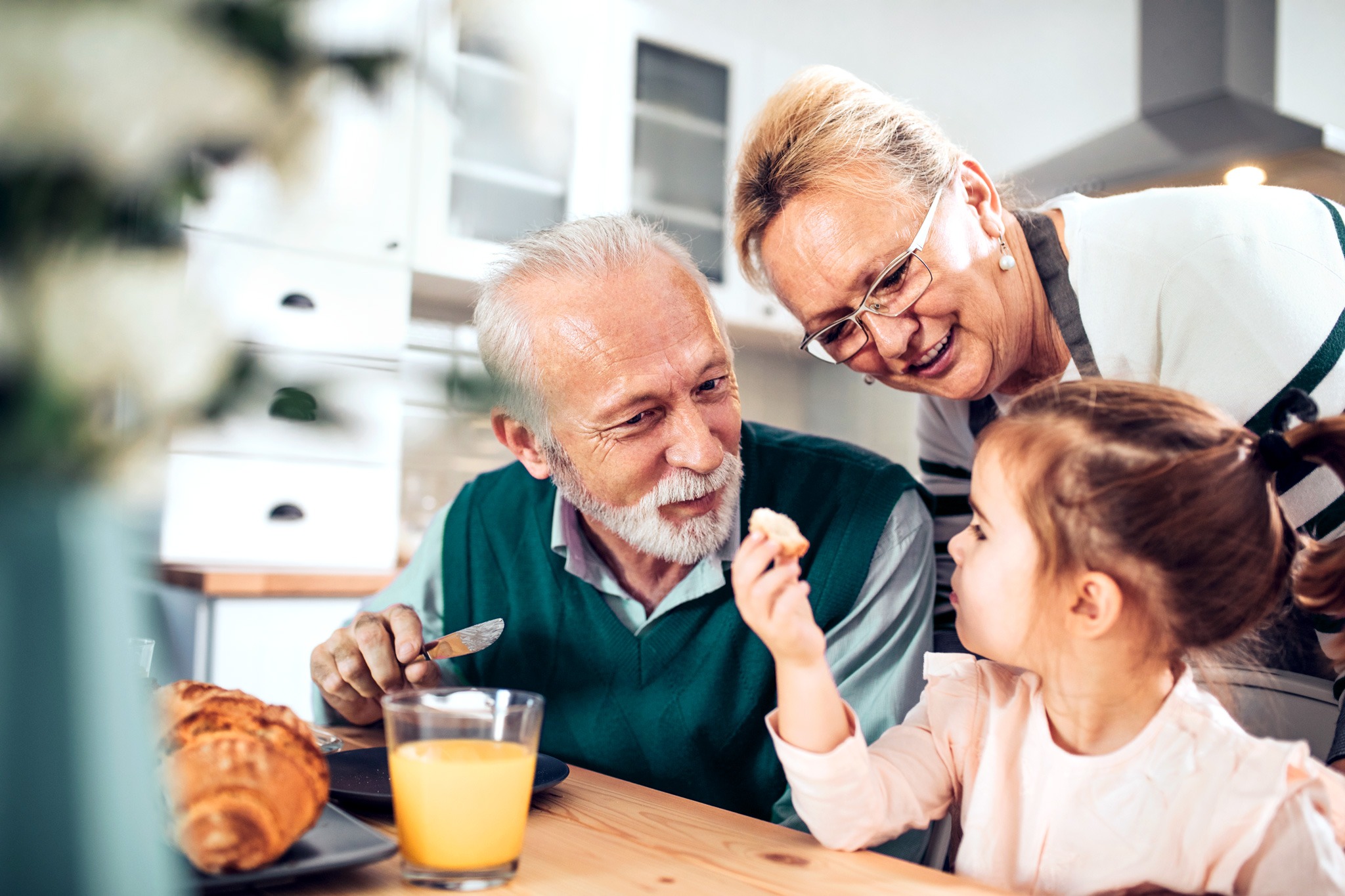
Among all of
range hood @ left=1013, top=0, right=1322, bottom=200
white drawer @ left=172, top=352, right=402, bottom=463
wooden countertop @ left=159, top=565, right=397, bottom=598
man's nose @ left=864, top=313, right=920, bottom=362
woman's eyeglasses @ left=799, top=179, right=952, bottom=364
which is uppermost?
range hood @ left=1013, top=0, right=1322, bottom=200

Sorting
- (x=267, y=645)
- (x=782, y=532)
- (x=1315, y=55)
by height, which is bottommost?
(x=267, y=645)

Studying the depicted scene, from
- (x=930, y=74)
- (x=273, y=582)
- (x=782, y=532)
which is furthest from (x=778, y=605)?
(x=930, y=74)

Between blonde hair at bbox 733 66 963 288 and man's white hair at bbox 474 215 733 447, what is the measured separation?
0.14 meters

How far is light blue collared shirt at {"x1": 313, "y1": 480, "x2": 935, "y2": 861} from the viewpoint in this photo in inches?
45.4

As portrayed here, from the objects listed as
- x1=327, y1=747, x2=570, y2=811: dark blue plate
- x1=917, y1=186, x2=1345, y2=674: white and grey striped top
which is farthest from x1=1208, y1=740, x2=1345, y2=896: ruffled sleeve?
x1=327, y1=747, x2=570, y2=811: dark blue plate

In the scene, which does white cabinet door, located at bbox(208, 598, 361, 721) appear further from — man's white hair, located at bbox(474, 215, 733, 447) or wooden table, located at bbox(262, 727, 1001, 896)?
wooden table, located at bbox(262, 727, 1001, 896)

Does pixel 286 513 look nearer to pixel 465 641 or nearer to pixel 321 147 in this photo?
pixel 465 641

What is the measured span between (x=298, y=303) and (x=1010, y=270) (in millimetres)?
1933

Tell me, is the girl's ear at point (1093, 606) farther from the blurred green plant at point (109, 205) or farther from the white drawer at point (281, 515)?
the white drawer at point (281, 515)

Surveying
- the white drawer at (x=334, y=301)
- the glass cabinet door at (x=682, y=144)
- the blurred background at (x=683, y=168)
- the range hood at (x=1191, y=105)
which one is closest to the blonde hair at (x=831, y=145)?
the blurred background at (x=683, y=168)

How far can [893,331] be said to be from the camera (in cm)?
126

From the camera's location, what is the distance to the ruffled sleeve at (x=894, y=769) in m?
0.78

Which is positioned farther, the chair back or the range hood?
the range hood

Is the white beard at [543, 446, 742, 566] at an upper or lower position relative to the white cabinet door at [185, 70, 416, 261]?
lower
